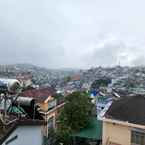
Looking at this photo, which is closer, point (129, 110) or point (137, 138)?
point (137, 138)

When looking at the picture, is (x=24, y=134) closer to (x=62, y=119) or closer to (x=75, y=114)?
(x=62, y=119)

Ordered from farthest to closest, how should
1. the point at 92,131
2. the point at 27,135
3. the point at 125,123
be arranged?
the point at 92,131, the point at 125,123, the point at 27,135

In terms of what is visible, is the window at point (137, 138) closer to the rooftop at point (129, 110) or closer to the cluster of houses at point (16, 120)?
the rooftop at point (129, 110)

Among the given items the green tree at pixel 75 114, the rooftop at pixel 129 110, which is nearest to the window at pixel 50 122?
the green tree at pixel 75 114

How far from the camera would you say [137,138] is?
15.6m

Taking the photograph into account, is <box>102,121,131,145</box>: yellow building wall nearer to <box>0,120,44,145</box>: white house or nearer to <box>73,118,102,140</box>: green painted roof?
<box>73,118,102,140</box>: green painted roof

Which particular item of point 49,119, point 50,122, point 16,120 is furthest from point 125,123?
point 16,120

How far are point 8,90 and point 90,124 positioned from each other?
13287 mm

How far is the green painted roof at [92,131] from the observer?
1861 centimetres

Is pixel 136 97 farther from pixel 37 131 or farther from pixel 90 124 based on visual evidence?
pixel 37 131

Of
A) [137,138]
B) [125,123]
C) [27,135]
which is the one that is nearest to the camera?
[27,135]

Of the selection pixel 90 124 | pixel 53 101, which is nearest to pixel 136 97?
pixel 90 124

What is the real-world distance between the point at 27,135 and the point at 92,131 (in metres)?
11.3

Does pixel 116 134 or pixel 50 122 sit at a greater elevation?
pixel 116 134
